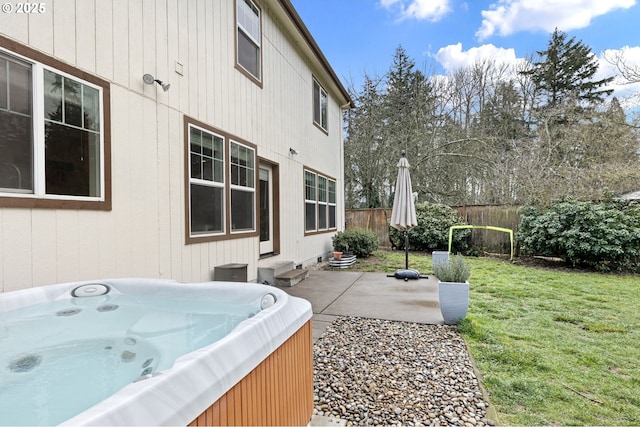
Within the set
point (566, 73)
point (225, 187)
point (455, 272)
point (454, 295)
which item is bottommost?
point (454, 295)

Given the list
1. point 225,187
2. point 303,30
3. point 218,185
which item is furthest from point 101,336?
point 303,30

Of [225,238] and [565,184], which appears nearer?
[225,238]

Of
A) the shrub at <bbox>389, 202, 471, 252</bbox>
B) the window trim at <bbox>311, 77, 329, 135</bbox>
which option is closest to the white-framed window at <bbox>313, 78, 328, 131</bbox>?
the window trim at <bbox>311, 77, 329, 135</bbox>

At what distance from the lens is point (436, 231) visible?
11320 millimetres

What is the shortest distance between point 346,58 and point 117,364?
716 inches

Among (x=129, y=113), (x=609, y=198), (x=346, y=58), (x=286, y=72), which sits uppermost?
(x=346, y=58)

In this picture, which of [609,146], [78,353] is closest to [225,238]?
[78,353]

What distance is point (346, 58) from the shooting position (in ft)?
56.7

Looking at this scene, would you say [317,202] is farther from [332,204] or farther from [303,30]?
[303,30]

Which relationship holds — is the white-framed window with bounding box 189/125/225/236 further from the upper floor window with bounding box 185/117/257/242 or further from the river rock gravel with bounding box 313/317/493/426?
the river rock gravel with bounding box 313/317/493/426

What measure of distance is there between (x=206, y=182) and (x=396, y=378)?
11.7 feet

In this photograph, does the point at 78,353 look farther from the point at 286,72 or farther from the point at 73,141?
the point at 286,72

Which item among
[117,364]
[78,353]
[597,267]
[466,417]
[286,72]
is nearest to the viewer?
[117,364]

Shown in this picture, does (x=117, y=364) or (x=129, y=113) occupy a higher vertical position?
(x=129, y=113)
